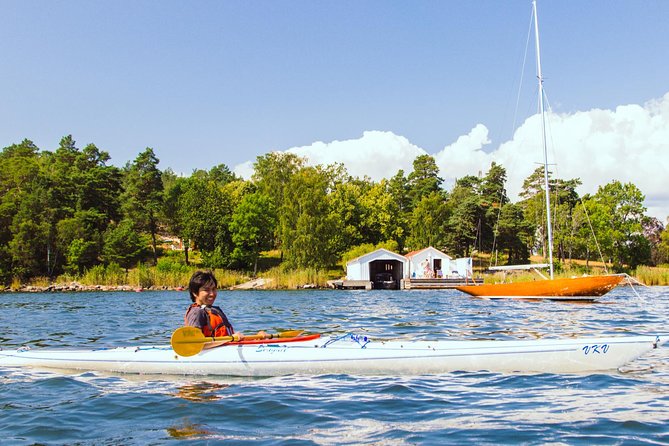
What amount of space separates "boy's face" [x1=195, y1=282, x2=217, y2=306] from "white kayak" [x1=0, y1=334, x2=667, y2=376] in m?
0.76

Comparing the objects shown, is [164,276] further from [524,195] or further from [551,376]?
[524,195]

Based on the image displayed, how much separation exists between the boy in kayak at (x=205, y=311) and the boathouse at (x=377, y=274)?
44798mm

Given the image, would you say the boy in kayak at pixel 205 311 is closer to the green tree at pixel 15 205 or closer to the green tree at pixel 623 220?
the green tree at pixel 15 205

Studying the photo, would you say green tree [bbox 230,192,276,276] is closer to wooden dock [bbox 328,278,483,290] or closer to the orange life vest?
wooden dock [bbox 328,278,483,290]

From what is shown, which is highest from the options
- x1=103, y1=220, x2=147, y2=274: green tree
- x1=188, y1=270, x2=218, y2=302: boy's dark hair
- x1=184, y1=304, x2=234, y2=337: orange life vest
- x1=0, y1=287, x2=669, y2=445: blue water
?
x1=103, y1=220, x2=147, y2=274: green tree

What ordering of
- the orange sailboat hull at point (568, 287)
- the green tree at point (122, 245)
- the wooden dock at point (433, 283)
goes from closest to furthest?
1. the orange sailboat hull at point (568, 287)
2. the wooden dock at point (433, 283)
3. the green tree at point (122, 245)

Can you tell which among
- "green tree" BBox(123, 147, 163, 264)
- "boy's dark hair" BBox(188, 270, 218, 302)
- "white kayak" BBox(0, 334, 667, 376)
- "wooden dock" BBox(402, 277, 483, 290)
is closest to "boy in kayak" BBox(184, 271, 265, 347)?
"boy's dark hair" BBox(188, 270, 218, 302)

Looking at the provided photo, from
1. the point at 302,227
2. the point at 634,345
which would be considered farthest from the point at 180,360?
the point at 302,227

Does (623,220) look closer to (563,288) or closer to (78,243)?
(563,288)

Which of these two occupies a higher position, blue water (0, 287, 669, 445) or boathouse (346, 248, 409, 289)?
boathouse (346, 248, 409, 289)

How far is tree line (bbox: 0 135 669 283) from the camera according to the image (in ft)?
210

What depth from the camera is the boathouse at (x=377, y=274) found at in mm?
55375

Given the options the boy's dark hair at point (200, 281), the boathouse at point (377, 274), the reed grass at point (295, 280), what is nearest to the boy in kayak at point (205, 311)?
the boy's dark hair at point (200, 281)

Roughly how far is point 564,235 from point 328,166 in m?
35.1
